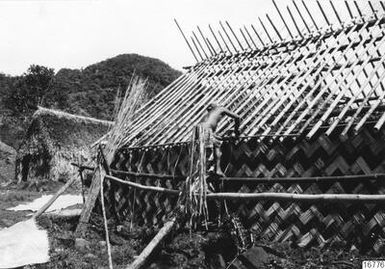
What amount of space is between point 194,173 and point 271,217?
104 centimetres

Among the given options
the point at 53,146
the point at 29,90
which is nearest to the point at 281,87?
the point at 53,146

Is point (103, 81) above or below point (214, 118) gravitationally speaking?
above

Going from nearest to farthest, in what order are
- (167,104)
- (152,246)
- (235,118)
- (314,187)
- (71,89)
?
(314,187)
(152,246)
(235,118)
(167,104)
(71,89)

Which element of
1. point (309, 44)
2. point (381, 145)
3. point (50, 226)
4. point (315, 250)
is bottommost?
point (315, 250)

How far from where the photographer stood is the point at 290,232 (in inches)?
179

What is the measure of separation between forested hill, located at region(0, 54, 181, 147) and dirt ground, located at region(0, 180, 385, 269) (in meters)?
23.6

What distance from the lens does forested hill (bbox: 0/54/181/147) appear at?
35.2 meters

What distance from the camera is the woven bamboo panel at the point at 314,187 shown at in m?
4.07

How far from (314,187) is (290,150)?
51 centimetres

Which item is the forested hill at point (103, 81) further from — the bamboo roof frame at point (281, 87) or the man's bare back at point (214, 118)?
the man's bare back at point (214, 118)

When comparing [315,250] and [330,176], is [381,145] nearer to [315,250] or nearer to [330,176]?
[330,176]

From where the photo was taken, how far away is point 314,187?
173 inches

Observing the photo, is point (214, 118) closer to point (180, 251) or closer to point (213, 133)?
point (213, 133)

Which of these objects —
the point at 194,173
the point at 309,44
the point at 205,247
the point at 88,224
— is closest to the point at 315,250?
the point at 205,247
